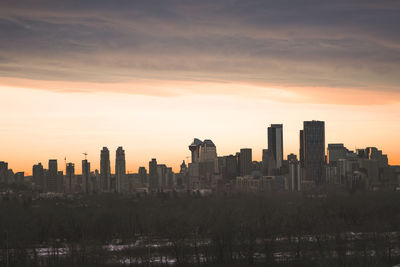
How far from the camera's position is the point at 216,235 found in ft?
267

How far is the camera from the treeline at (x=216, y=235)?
73750 mm

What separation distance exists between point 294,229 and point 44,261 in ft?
132

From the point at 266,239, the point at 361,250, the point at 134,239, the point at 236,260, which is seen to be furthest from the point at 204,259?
the point at 134,239

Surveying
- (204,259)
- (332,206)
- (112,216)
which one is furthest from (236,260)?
(332,206)

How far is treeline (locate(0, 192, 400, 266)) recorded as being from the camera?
7375 cm

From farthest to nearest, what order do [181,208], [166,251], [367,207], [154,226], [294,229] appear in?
[181,208]
[367,207]
[154,226]
[294,229]
[166,251]

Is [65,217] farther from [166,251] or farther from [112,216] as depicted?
[166,251]

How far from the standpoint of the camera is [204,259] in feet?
250

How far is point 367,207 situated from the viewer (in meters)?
125

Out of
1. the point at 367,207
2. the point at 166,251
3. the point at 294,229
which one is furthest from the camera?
the point at 367,207

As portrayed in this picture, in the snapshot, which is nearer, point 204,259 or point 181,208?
point 204,259

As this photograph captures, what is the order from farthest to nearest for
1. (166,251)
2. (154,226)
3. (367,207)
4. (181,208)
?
(181,208) → (367,207) → (154,226) → (166,251)

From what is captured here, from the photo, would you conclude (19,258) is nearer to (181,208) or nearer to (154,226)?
(154,226)

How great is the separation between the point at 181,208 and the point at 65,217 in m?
35.0
